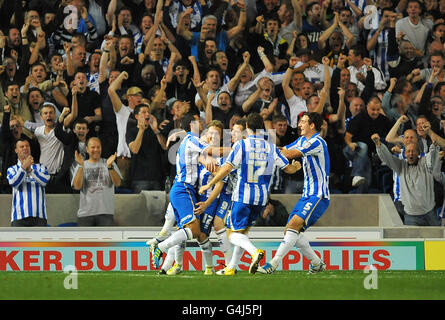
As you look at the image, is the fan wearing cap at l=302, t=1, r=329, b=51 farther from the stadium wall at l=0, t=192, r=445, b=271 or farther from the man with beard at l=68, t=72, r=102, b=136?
the stadium wall at l=0, t=192, r=445, b=271

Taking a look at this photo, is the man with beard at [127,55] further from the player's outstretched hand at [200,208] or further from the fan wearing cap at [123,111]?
the player's outstretched hand at [200,208]

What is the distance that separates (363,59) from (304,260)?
14.8ft

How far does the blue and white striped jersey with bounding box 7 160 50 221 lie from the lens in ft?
41.5

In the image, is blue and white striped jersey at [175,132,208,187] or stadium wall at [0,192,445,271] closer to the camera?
blue and white striped jersey at [175,132,208,187]

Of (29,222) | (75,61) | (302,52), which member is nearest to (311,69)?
(302,52)

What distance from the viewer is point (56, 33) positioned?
621 inches

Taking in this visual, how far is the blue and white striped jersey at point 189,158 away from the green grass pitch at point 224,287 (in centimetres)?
119

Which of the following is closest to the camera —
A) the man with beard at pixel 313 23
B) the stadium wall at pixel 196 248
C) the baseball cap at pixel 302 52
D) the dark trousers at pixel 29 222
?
the stadium wall at pixel 196 248

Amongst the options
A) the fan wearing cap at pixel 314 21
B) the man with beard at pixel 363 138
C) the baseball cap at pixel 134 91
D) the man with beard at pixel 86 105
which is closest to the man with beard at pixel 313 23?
the fan wearing cap at pixel 314 21

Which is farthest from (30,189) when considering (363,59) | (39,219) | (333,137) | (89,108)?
(363,59)

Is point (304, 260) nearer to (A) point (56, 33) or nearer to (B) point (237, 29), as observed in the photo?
(B) point (237, 29)

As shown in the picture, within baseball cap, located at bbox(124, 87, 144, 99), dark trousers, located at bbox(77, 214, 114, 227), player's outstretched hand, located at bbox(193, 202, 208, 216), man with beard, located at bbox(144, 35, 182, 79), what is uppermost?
man with beard, located at bbox(144, 35, 182, 79)

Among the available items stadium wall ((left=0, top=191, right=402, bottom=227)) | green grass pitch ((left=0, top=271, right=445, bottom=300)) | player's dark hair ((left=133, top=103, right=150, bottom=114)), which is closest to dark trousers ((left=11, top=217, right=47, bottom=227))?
stadium wall ((left=0, top=191, right=402, bottom=227))

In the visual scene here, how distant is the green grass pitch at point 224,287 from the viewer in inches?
312
